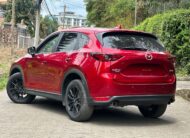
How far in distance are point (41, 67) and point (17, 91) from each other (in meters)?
1.51

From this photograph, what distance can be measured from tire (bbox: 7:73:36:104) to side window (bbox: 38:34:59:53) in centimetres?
A: 111

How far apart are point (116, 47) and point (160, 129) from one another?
5.47ft

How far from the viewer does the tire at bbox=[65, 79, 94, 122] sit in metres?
9.40

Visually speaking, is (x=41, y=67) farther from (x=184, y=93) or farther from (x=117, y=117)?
(x=184, y=93)

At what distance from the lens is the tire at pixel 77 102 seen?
9.40m

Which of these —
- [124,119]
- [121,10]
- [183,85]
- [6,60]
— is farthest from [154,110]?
[121,10]

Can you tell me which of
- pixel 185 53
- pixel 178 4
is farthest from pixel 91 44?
pixel 178 4

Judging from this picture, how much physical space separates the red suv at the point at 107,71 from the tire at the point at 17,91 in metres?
1.34

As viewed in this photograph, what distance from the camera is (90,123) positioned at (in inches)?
375

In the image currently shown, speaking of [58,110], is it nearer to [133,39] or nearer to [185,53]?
[133,39]

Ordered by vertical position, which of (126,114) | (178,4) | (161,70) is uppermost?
(178,4)

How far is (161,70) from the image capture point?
31.5ft

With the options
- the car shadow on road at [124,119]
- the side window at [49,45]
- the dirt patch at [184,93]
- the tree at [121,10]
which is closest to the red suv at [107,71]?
the side window at [49,45]

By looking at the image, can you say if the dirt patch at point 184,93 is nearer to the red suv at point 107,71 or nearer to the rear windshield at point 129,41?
the red suv at point 107,71
